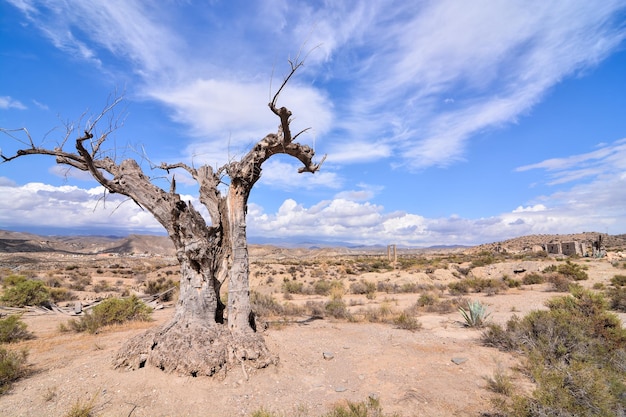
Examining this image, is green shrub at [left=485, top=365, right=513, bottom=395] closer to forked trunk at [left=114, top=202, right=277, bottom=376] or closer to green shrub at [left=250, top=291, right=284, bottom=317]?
forked trunk at [left=114, top=202, right=277, bottom=376]

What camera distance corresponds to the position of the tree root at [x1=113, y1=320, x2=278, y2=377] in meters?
5.90

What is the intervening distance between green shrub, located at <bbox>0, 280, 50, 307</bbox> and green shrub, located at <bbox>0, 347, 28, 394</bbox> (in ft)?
31.9

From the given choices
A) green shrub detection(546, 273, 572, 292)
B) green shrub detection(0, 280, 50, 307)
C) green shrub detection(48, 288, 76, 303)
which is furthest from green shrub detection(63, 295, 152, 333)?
green shrub detection(546, 273, 572, 292)

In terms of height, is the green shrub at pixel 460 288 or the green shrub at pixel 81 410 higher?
the green shrub at pixel 81 410

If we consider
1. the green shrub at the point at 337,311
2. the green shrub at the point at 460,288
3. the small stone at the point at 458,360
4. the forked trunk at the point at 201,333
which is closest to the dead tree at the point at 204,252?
the forked trunk at the point at 201,333

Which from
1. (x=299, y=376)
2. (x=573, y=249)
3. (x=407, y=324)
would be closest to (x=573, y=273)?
(x=407, y=324)

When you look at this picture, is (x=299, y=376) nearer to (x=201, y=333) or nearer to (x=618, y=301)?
(x=201, y=333)

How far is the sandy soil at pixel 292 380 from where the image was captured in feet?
16.4

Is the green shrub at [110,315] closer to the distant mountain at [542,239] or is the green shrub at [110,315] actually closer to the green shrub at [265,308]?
the green shrub at [265,308]

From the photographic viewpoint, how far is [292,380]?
20.1 feet

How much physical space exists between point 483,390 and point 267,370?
3.85 meters

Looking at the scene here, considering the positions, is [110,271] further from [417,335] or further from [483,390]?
[483,390]

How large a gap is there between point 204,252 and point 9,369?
142 inches

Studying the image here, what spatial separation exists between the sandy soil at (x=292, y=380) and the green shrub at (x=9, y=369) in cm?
16
